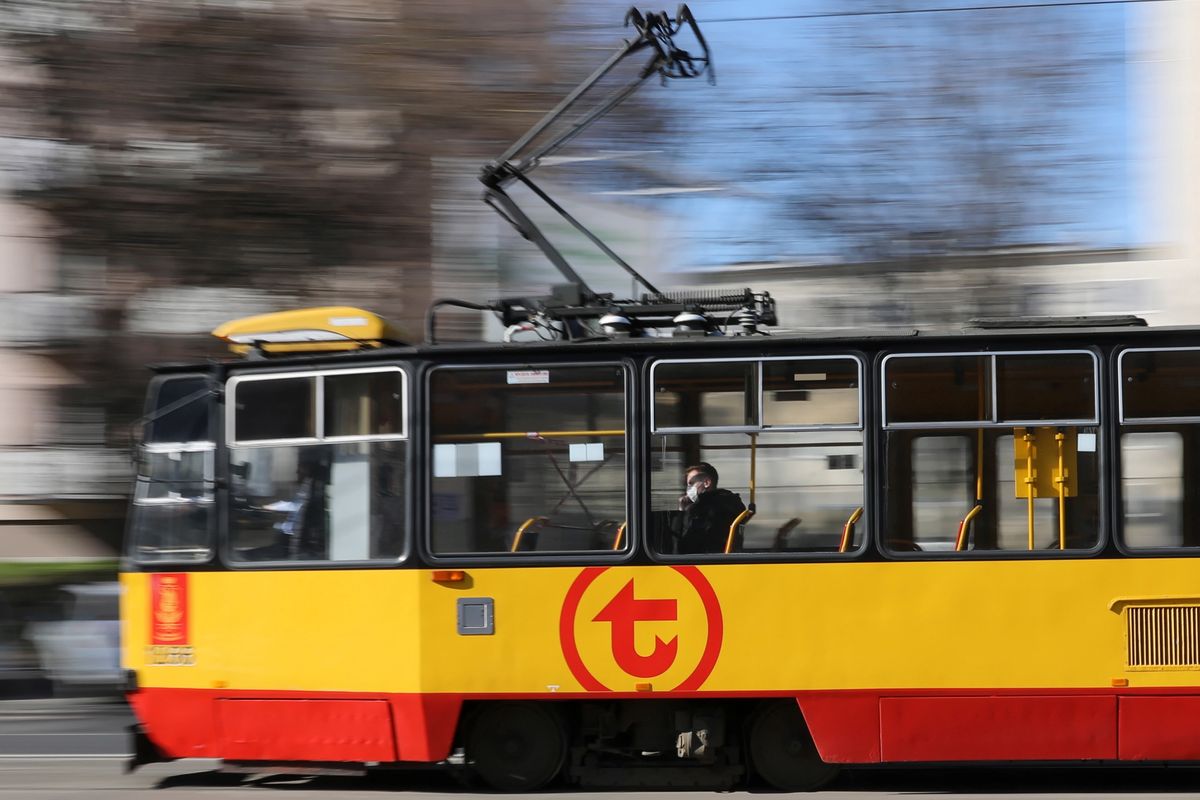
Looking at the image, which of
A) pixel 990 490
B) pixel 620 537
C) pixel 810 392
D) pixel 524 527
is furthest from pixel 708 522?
pixel 990 490

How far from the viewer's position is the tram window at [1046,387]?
750 cm

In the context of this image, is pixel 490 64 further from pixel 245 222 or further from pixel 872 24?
pixel 872 24

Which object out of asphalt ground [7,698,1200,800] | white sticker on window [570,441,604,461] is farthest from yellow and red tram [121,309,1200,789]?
asphalt ground [7,698,1200,800]

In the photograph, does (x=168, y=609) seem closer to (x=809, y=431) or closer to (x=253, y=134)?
(x=809, y=431)

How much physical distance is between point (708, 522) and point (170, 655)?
326 cm

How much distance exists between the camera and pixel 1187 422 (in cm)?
741

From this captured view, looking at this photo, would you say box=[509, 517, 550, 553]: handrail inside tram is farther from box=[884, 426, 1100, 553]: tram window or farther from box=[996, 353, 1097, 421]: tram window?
box=[996, 353, 1097, 421]: tram window

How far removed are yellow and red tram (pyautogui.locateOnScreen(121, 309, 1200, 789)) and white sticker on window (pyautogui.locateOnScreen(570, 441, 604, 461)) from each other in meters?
0.01

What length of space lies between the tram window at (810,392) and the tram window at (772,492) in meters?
0.09

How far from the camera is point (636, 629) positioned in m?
7.56

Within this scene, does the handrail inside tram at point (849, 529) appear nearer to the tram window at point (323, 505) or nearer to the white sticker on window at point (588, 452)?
the white sticker on window at point (588, 452)

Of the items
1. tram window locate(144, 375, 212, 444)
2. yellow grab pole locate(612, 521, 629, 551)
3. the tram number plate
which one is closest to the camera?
yellow grab pole locate(612, 521, 629, 551)

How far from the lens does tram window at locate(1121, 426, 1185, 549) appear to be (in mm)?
7438

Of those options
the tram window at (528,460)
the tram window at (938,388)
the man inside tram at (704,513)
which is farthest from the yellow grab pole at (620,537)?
the tram window at (938,388)
